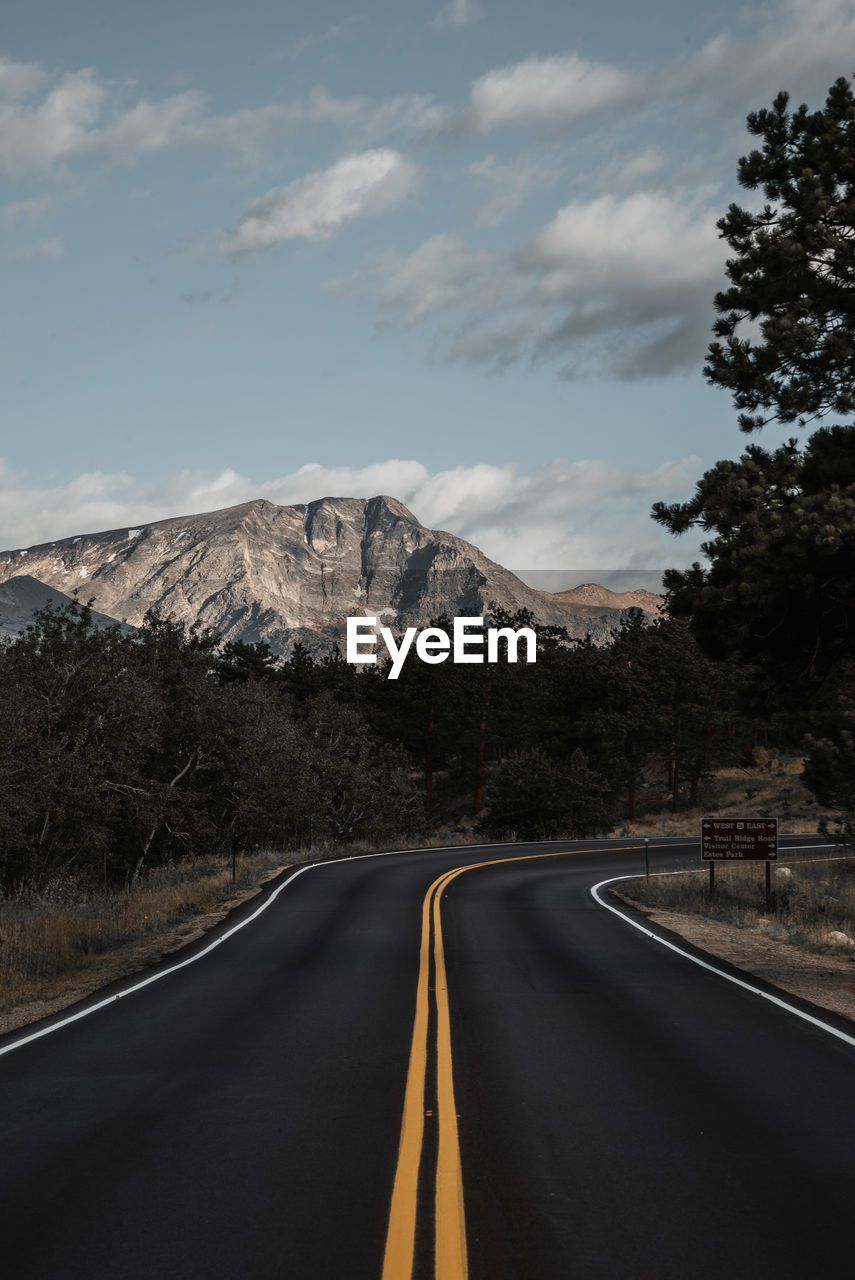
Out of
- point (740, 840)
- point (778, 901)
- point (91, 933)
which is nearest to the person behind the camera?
point (91, 933)

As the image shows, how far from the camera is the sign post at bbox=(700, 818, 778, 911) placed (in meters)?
21.0

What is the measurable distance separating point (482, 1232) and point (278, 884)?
2201 centimetres

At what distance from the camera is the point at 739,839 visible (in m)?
21.3

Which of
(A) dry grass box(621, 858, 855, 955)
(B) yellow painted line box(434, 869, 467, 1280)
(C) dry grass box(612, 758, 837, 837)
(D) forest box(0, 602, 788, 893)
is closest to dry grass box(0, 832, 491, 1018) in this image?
(D) forest box(0, 602, 788, 893)

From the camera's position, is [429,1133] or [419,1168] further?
Answer: [429,1133]

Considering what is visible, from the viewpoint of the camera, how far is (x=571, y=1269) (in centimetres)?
453

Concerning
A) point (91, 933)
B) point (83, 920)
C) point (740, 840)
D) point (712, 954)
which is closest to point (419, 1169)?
point (712, 954)

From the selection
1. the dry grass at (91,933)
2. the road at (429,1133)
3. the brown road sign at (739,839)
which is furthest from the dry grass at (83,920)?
the brown road sign at (739,839)

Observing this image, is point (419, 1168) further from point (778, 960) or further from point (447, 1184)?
point (778, 960)

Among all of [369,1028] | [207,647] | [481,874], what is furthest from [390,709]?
[369,1028]

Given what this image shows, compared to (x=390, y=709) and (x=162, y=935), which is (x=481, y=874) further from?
(x=390, y=709)

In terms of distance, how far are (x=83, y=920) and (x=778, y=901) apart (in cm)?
1480

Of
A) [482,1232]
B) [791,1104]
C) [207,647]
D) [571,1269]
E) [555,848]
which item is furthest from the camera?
[207,647]

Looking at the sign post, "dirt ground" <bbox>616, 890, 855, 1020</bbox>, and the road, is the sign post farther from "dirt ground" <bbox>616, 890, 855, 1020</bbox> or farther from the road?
the road
